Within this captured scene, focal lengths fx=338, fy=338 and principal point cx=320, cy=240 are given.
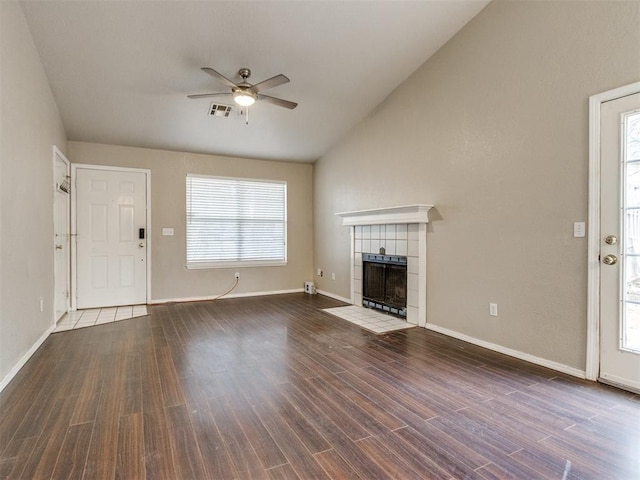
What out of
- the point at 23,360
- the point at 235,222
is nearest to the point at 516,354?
the point at 23,360

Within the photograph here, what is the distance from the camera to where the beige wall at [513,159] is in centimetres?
264

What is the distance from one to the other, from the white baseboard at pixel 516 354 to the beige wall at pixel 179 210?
11.2ft

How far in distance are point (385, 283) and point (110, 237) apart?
13.9 ft

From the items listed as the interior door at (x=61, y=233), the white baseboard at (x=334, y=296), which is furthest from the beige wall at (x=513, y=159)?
the interior door at (x=61, y=233)

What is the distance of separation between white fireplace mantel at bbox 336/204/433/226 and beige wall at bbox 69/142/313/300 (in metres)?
1.75

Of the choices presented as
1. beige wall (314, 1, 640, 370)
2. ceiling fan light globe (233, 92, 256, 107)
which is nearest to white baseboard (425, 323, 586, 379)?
beige wall (314, 1, 640, 370)

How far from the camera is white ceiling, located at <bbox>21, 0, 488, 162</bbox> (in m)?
3.06

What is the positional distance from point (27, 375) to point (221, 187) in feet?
12.9

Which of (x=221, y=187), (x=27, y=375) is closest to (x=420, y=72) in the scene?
(x=221, y=187)

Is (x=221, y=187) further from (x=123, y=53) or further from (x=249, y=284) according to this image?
(x=123, y=53)

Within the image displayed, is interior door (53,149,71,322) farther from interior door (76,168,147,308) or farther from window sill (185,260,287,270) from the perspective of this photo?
window sill (185,260,287,270)

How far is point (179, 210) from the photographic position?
5.68 m

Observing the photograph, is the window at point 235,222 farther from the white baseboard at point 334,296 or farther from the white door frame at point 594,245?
the white door frame at point 594,245

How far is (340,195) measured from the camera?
5891 mm
